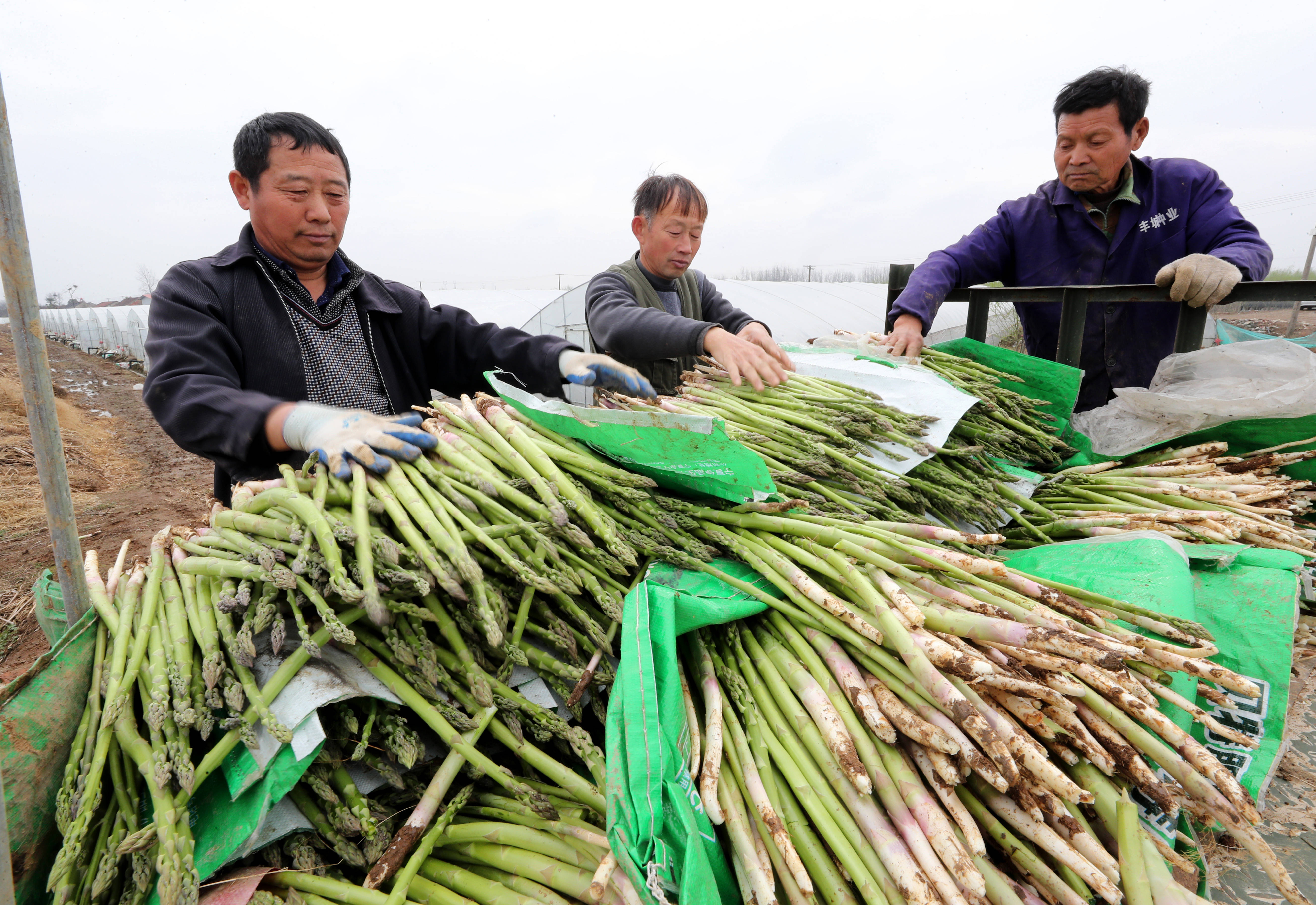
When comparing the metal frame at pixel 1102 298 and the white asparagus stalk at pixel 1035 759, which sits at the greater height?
the metal frame at pixel 1102 298

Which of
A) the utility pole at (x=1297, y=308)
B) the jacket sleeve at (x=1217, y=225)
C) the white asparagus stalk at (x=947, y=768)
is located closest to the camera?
the white asparagus stalk at (x=947, y=768)

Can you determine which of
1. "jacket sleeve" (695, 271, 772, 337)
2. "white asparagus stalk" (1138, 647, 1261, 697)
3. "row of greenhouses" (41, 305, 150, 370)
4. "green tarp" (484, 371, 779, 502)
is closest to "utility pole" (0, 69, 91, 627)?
"green tarp" (484, 371, 779, 502)

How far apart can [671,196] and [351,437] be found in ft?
7.72

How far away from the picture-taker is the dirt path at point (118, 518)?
5539 mm

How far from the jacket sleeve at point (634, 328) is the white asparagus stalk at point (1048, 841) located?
213 cm

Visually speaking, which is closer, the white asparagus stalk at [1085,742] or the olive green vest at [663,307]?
the white asparagus stalk at [1085,742]

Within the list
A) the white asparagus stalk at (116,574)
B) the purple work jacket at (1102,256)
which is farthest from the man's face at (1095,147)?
the white asparagus stalk at (116,574)

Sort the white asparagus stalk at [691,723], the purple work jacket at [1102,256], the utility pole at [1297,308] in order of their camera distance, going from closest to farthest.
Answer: the white asparagus stalk at [691,723] < the purple work jacket at [1102,256] < the utility pole at [1297,308]

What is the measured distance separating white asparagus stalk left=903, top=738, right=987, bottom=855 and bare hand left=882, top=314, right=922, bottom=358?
96.3 inches

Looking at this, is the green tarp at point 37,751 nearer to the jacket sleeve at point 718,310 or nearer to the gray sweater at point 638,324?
the gray sweater at point 638,324

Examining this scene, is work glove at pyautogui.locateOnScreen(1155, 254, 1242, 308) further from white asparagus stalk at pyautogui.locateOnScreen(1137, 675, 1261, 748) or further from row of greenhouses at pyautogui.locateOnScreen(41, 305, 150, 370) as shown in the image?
row of greenhouses at pyautogui.locateOnScreen(41, 305, 150, 370)

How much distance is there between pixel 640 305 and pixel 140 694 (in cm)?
276

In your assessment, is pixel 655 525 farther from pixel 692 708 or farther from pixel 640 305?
pixel 640 305

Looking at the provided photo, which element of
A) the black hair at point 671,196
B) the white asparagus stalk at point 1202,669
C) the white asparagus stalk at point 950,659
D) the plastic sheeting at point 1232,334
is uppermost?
the black hair at point 671,196
